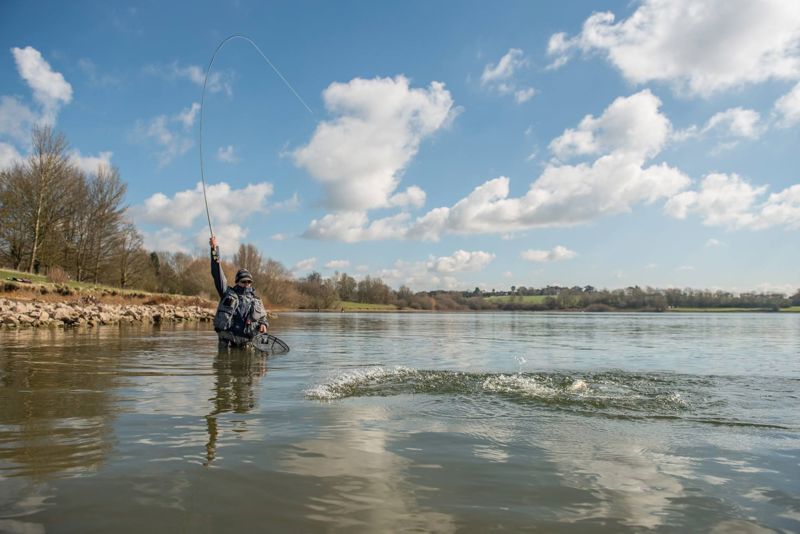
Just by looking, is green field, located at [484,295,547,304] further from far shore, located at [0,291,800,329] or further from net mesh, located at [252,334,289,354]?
net mesh, located at [252,334,289,354]

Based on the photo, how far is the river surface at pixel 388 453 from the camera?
3.59 m

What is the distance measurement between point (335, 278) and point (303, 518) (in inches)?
5649

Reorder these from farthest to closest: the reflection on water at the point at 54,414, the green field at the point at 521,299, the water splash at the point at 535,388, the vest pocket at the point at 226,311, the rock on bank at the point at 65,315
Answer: the green field at the point at 521,299 → the rock on bank at the point at 65,315 → the vest pocket at the point at 226,311 → the water splash at the point at 535,388 → the reflection on water at the point at 54,414

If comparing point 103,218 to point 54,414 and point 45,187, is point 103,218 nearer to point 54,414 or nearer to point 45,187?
point 45,187

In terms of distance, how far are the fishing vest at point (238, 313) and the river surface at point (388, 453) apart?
9.68ft

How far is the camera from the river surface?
3.59 meters

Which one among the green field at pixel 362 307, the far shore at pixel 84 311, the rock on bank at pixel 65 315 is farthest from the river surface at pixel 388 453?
the green field at pixel 362 307

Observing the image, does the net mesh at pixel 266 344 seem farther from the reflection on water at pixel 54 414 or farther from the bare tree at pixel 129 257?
the bare tree at pixel 129 257

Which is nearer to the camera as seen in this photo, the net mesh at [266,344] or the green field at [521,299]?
the net mesh at [266,344]

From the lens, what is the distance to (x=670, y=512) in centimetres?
378

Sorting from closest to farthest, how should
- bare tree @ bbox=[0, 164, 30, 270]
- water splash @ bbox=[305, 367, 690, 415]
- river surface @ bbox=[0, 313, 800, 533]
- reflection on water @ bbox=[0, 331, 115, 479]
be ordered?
river surface @ bbox=[0, 313, 800, 533], reflection on water @ bbox=[0, 331, 115, 479], water splash @ bbox=[305, 367, 690, 415], bare tree @ bbox=[0, 164, 30, 270]

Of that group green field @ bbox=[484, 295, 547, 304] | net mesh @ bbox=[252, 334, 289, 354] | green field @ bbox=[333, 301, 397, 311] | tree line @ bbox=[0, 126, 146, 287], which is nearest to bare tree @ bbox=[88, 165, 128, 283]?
tree line @ bbox=[0, 126, 146, 287]

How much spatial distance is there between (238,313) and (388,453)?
972 centimetres

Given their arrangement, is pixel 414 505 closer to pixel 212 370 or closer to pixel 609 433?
pixel 609 433
